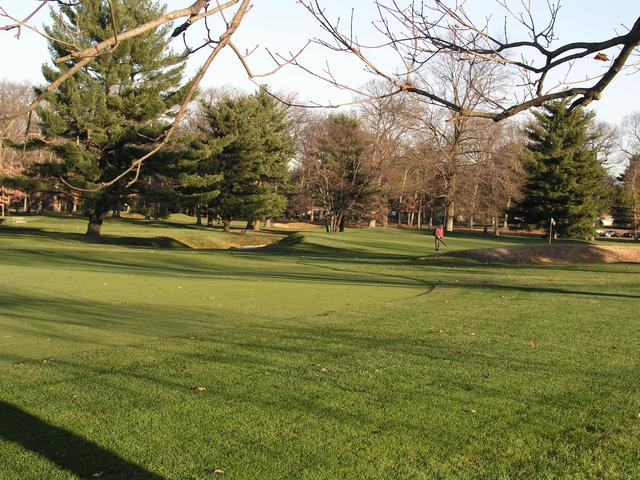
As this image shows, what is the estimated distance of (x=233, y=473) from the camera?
4.27 m

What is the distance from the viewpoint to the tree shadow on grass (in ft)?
14.0

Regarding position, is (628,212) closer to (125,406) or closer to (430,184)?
(430,184)

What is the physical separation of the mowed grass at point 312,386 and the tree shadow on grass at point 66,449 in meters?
0.02

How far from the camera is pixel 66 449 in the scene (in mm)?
4668

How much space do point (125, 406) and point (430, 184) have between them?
223 ft

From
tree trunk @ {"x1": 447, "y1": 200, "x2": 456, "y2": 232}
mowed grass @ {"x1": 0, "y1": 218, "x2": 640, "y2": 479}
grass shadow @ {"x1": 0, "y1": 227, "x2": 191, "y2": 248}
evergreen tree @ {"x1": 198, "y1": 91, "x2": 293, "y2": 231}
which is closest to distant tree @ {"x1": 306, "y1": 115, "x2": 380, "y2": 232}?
evergreen tree @ {"x1": 198, "y1": 91, "x2": 293, "y2": 231}

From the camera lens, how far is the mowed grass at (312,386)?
4531 millimetres

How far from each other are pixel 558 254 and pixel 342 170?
31820 millimetres

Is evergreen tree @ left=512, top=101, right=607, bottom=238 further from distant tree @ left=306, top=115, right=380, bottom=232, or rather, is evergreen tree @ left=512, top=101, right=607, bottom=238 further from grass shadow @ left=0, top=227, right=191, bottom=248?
grass shadow @ left=0, top=227, right=191, bottom=248

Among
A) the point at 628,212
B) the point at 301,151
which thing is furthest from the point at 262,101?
the point at 628,212

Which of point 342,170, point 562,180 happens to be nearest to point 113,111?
point 342,170

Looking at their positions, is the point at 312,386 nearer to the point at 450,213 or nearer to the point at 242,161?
the point at 242,161

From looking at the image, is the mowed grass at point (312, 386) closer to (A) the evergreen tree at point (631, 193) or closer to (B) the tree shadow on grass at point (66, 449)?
(B) the tree shadow on grass at point (66, 449)

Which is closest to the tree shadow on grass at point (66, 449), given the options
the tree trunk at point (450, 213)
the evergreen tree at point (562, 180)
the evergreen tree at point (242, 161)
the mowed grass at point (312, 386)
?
the mowed grass at point (312, 386)
